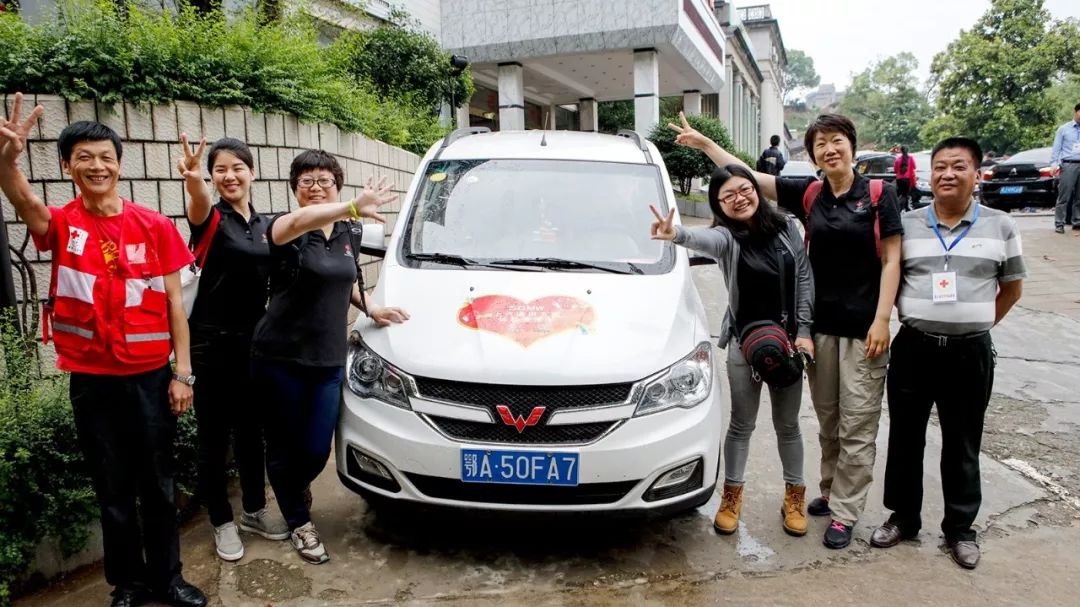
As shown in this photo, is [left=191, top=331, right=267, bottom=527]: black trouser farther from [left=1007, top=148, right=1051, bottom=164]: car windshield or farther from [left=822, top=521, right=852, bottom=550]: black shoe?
[left=1007, top=148, right=1051, bottom=164]: car windshield

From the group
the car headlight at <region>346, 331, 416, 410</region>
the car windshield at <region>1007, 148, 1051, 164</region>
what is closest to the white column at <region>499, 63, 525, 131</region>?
the car windshield at <region>1007, 148, 1051, 164</region>

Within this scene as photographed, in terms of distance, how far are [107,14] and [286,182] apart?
5.12ft

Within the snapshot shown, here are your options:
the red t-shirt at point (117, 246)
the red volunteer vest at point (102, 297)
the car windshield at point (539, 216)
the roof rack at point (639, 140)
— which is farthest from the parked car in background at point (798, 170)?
the red volunteer vest at point (102, 297)

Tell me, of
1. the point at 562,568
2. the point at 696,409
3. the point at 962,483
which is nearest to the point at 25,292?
the point at 562,568

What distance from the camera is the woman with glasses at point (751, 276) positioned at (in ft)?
11.3

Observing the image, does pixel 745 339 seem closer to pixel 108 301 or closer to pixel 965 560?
pixel 965 560

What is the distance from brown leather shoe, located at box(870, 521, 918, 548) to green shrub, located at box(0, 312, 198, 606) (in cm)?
342

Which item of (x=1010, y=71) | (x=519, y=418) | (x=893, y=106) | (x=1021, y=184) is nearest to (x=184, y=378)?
(x=519, y=418)

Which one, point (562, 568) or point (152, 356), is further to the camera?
point (562, 568)

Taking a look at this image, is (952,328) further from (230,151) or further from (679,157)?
(679,157)

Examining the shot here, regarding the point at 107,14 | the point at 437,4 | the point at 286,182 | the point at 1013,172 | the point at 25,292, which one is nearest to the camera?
the point at 25,292

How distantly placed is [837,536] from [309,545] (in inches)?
94.7

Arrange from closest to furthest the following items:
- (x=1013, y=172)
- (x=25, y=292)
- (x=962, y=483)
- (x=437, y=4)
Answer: (x=962, y=483) → (x=25, y=292) → (x=1013, y=172) → (x=437, y=4)

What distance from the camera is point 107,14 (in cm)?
488
